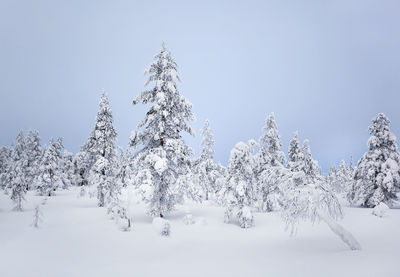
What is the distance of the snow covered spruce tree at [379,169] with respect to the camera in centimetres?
2600

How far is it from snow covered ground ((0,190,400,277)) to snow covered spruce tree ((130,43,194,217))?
2.61m

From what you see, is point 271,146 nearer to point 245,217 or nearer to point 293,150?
point 293,150

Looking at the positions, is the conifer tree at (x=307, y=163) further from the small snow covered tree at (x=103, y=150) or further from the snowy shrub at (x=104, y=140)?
the snowy shrub at (x=104, y=140)

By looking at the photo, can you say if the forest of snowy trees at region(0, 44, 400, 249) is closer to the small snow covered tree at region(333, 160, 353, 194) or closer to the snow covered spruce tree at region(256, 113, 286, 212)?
→ the snow covered spruce tree at region(256, 113, 286, 212)

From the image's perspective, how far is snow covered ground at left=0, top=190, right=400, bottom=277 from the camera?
8820 mm

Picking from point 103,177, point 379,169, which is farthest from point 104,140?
point 379,169

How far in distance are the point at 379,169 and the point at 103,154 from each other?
30.9m

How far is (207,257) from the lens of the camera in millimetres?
11578

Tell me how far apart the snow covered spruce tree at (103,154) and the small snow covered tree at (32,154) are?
28563mm

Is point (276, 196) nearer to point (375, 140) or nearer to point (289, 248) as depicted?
point (375, 140)

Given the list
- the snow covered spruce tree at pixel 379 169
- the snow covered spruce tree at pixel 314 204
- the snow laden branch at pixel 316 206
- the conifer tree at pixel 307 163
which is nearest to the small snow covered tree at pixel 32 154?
the conifer tree at pixel 307 163

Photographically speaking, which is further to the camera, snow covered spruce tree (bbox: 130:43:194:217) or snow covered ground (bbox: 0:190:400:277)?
snow covered spruce tree (bbox: 130:43:194:217)

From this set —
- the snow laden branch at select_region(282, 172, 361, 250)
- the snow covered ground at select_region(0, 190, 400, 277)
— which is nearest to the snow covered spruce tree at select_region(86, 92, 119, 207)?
the snow covered ground at select_region(0, 190, 400, 277)

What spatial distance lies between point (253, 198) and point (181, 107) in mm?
9508
